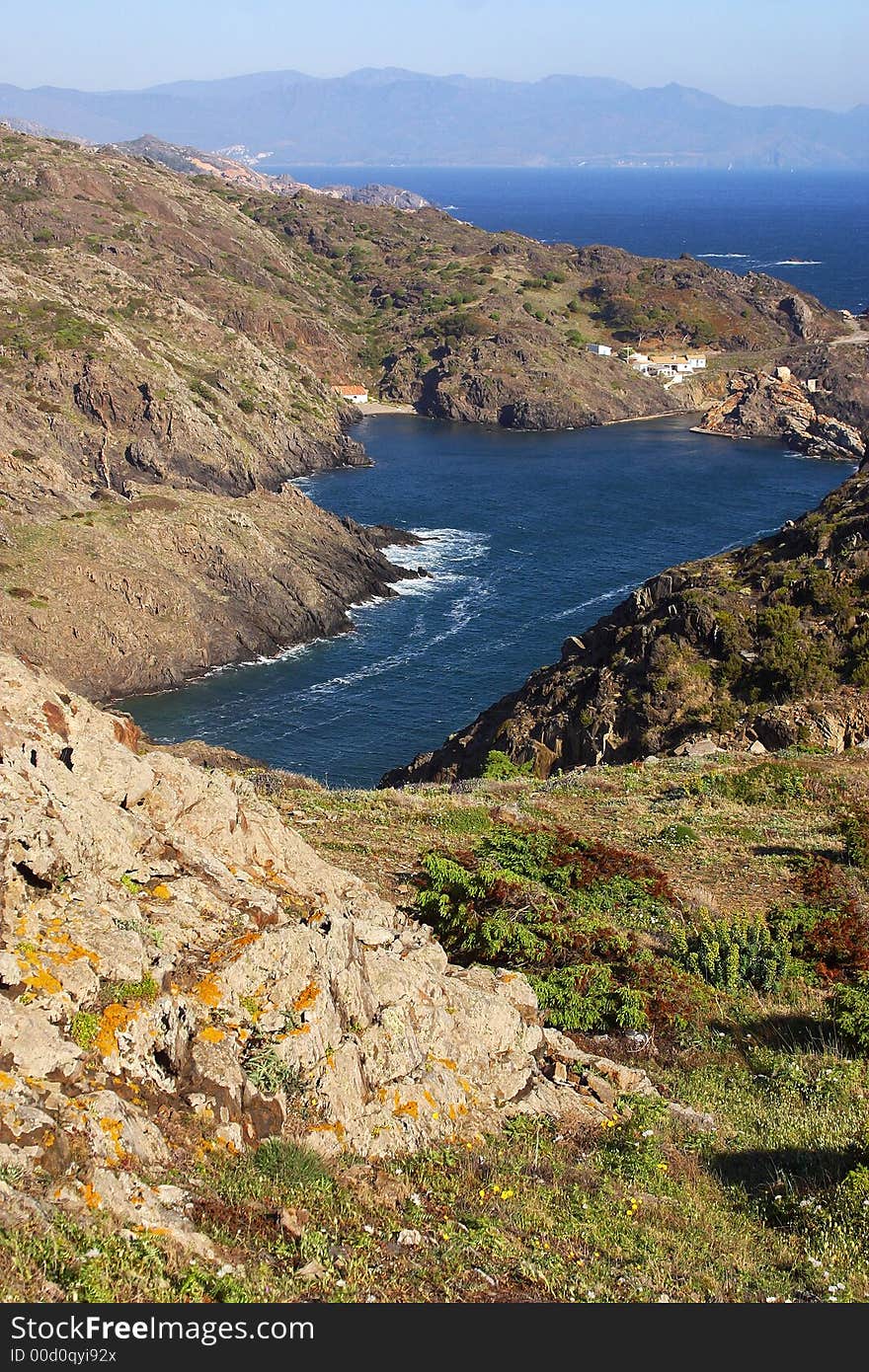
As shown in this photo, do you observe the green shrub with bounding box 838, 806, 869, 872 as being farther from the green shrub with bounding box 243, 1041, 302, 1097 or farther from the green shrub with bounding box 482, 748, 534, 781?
the green shrub with bounding box 243, 1041, 302, 1097

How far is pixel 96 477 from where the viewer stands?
89375 millimetres

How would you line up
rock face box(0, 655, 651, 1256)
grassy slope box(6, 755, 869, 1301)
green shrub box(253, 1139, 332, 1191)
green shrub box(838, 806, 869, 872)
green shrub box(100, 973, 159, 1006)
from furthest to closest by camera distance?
green shrub box(838, 806, 869, 872) → green shrub box(100, 973, 159, 1006) → green shrub box(253, 1139, 332, 1191) → rock face box(0, 655, 651, 1256) → grassy slope box(6, 755, 869, 1301)

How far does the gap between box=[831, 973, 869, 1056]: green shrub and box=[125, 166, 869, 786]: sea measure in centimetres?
3931

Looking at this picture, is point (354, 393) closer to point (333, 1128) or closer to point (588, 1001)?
point (588, 1001)

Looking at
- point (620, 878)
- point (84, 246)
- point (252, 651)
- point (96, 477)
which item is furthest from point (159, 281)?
point (620, 878)

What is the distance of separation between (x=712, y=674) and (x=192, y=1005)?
2926cm

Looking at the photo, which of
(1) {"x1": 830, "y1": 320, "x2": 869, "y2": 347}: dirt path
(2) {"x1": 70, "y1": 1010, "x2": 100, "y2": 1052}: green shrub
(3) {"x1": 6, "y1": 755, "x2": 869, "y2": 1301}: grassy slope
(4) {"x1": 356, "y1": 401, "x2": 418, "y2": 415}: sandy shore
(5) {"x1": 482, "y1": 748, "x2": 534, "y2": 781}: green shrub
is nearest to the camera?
(3) {"x1": 6, "y1": 755, "x2": 869, "y2": 1301}: grassy slope

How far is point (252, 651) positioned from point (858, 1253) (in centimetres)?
6471

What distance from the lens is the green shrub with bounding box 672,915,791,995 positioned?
584 inches

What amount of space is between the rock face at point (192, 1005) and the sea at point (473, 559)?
39.5 metres

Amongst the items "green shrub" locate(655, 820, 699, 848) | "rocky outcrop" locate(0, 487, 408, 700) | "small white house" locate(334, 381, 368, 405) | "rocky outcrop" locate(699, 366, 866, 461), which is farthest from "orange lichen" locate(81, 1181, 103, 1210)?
"small white house" locate(334, 381, 368, 405)

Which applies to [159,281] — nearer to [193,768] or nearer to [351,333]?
[351,333]

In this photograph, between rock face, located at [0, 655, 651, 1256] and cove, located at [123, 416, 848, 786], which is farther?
cove, located at [123, 416, 848, 786]

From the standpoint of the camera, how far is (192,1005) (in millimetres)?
9867
